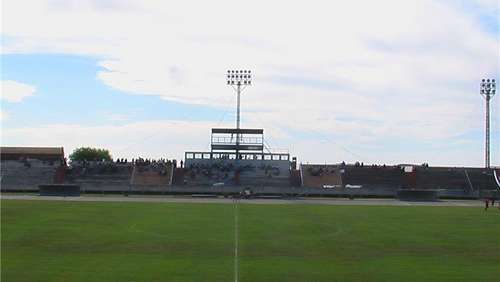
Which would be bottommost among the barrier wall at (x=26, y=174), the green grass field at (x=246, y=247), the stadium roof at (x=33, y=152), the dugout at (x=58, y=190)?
the green grass field at (x=246, y=247)

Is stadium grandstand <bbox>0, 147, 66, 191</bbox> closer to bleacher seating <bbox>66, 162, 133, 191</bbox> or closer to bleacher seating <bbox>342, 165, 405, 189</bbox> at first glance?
bleacher seating <bbox>66, 162, 133, 191</bbox>

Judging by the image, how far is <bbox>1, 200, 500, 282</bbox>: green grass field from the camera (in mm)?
23344

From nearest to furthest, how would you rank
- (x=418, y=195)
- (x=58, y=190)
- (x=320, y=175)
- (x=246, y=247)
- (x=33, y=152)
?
(x=246, y=247) < (x=58, y=190) < (x=418, y=195) < (x=320, y=175) < (x=33, y=152)

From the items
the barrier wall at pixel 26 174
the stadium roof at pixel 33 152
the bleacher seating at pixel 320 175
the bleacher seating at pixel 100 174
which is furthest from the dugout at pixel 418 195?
the stadium roof at pixel 33 152

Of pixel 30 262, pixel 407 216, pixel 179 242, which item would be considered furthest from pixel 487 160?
pixel 30 262

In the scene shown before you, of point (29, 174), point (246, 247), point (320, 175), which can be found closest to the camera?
point (246, 247)

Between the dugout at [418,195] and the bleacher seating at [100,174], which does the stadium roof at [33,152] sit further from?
the dugout at [418,195]

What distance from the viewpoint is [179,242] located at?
3209cm

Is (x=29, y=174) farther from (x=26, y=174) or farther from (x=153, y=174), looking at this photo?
(x=153, y=174)

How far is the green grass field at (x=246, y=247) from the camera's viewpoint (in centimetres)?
2334

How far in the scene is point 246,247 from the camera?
3033 centimetres

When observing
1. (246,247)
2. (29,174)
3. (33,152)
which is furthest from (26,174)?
(246,247)

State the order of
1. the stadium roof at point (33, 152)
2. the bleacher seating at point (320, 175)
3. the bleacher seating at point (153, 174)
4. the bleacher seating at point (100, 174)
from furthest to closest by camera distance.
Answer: the stadium roof at point (33, 152) → the bleacher seating at point (320, 175) → the bleacher seating at point (153, 174) → the bleacher seating at point (100, 174)

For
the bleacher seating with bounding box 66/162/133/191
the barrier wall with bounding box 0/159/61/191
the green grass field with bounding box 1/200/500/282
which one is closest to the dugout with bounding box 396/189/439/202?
the green grass field with bounding box 1/200/500/282
